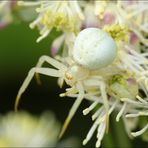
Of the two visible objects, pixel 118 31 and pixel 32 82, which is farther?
pixel 32 82

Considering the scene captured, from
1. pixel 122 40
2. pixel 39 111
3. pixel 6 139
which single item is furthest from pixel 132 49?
pixel 39 111

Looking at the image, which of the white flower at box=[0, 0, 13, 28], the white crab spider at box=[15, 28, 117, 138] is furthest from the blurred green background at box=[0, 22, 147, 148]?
the white crab spider at box=[15, 28, 117, 138]

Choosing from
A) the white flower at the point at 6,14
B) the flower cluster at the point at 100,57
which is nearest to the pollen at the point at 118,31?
the flower cluster at the point at 100,57

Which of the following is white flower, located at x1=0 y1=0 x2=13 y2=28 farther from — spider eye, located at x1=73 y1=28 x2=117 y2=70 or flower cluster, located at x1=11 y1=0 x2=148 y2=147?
spider eye, located at x1=73 y1=28 x2=117 y2=70

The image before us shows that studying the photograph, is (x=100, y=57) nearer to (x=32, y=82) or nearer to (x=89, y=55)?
(x=89, y=55)

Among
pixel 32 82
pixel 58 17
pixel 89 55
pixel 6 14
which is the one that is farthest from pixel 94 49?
pixel 32 82

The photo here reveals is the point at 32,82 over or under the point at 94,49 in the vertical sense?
under

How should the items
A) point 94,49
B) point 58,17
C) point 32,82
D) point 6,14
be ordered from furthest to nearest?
point 32,82, point 6,14, point 58,17, point 94,49
